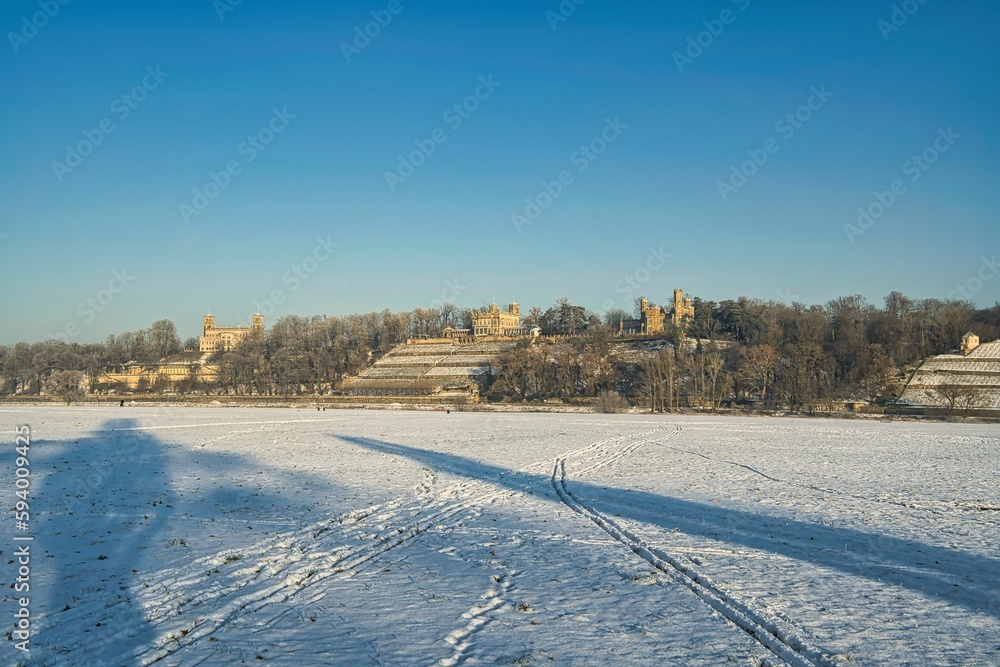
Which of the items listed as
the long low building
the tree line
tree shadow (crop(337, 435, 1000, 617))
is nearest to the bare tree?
the tree line

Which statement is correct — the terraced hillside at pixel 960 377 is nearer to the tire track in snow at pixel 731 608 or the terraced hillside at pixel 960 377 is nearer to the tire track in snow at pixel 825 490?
the tire track in snow at pixel 825 490

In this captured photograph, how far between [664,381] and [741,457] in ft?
148

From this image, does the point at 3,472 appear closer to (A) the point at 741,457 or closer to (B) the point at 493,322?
(A) the point at 741,457

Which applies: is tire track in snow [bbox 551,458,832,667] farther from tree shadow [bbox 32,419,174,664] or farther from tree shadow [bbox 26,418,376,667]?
tree shadow [bbox 32,419,174,664]

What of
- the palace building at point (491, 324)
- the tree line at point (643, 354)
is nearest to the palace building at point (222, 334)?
the tree line at point (643, 354)

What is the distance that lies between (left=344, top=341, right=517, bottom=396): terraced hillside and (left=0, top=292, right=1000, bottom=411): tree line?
401 centimetres

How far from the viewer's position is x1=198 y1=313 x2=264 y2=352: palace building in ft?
539

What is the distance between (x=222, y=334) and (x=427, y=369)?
8998cm

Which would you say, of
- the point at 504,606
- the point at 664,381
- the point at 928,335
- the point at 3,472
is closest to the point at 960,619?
the point at 504,606

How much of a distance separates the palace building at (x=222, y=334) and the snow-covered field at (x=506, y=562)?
5757 inches

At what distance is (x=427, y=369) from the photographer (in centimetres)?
10650

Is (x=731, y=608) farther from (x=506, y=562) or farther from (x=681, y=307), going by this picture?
(x=681, y=307)

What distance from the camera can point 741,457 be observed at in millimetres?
26094

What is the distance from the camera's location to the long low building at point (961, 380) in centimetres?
5995
